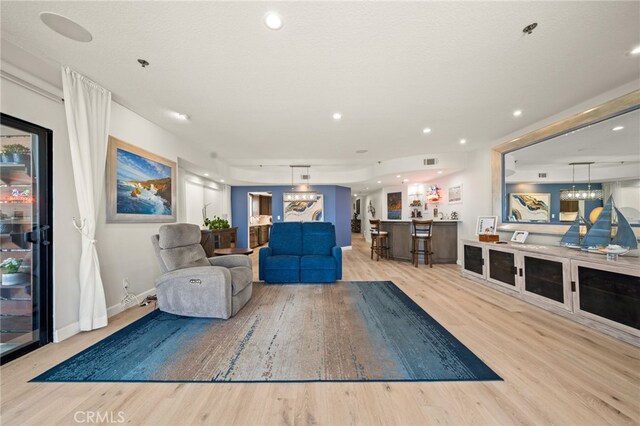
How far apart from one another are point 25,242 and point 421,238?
6152 millimetres

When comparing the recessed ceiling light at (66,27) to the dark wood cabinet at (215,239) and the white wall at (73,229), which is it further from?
the dark wood cabinet at (215,239)

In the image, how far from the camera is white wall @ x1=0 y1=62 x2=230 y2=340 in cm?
223

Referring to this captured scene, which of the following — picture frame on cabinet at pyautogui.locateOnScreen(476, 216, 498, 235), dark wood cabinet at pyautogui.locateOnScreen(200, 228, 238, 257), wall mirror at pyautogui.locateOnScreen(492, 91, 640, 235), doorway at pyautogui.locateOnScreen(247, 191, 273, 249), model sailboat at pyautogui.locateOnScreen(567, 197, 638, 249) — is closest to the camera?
model sailboat at pyautogui.locateOnScreen(567, 197, 638, 249)

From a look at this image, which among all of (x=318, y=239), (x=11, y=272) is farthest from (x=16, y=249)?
(x=318, y=239)

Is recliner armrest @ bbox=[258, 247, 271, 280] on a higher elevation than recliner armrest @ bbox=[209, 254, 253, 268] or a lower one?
lower

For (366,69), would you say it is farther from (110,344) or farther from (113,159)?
(110,344)

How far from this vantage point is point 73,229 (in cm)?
247

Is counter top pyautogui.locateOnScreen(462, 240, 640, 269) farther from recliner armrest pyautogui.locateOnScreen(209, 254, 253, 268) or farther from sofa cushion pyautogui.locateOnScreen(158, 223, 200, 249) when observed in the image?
sofa cushion pyautogui.locateOnScreen(158, 223, 200, 249)

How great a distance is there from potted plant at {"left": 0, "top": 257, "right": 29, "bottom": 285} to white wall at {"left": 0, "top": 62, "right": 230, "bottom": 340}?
0.26 m

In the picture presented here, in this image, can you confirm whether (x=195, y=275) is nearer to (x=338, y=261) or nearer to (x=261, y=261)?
(x=261, y=261)

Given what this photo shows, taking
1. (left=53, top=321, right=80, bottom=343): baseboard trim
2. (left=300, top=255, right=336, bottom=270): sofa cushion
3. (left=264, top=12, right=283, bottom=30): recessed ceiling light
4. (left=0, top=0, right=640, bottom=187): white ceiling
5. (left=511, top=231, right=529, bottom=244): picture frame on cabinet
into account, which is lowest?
(left=53, top=321, right=80, bottom=343): baseboard trim

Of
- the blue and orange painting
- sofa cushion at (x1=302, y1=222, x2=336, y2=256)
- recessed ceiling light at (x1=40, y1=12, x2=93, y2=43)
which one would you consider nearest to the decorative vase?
the blue and orange painting

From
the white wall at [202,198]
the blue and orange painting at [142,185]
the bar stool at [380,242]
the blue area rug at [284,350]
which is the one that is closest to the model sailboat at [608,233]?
the blue area rug at [284,350]

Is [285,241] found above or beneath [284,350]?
above
